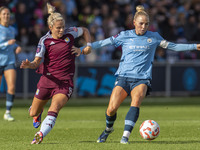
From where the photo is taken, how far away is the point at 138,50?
880cm

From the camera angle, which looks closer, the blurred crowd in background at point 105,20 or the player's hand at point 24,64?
the player's hand at point 24,64

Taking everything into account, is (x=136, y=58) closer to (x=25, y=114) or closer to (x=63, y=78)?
(x=63, y=78)

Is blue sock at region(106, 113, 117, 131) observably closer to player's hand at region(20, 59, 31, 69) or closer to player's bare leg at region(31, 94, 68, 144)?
player's bare leg at region(31, 94, 68, 144)

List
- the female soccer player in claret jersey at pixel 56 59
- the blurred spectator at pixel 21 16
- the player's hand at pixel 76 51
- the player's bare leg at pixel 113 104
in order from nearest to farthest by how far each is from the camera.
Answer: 1. the player's bare leg at pixel 113 104
2. the female soccer player in claret jersey at pixel 56 59
3. the player's hand at pixel 76 51
4. the blurred spectator at pixel 21 16

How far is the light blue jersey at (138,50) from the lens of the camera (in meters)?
8.77

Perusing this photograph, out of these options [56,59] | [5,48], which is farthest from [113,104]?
[5,48]

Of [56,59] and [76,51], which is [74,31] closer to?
[76,51]

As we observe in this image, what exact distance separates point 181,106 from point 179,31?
6.82 metres

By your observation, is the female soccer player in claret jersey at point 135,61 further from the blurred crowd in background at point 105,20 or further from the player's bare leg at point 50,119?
the blurred crowd in background at point 105,20

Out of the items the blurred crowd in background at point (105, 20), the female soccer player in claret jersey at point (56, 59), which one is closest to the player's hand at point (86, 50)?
the female soccer player in claret jersey at point (56, 59)

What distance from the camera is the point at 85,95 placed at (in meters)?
19.6

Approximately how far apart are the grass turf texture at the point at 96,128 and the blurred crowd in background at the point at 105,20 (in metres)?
2.33

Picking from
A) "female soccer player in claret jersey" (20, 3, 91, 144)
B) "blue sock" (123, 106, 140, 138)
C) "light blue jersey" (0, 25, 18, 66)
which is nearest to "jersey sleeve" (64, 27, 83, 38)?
"female soccer player in claret jersey" (20, 3, 91, 144)

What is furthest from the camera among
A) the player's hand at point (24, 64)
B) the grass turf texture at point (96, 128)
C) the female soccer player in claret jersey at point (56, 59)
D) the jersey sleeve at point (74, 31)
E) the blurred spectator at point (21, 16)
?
the blurred spectator at point (21, 16)
